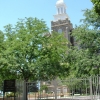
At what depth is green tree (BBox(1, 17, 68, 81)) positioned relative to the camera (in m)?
21.0

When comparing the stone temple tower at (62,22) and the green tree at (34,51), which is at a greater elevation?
the stone temple tower at (62,22)

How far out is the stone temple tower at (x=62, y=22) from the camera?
66725 millimetres

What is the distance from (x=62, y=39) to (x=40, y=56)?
3.36 m

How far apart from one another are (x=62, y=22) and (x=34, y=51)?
4734cm

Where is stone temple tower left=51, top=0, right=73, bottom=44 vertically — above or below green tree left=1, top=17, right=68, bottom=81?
above

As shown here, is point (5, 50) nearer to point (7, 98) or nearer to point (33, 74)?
point (33, 74)

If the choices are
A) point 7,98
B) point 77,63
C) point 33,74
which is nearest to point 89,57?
point 77,63

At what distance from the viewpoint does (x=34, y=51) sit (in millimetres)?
21609

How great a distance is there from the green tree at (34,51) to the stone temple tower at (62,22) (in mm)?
42718

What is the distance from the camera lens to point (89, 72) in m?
19.7

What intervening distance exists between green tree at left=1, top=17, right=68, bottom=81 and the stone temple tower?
42.7 metres

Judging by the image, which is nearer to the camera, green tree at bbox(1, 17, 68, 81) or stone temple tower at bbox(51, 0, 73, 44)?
green tree at bbox(1, 17, 68, 81)

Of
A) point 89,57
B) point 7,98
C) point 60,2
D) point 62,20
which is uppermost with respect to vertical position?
point 60,2

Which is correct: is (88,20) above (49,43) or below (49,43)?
above
